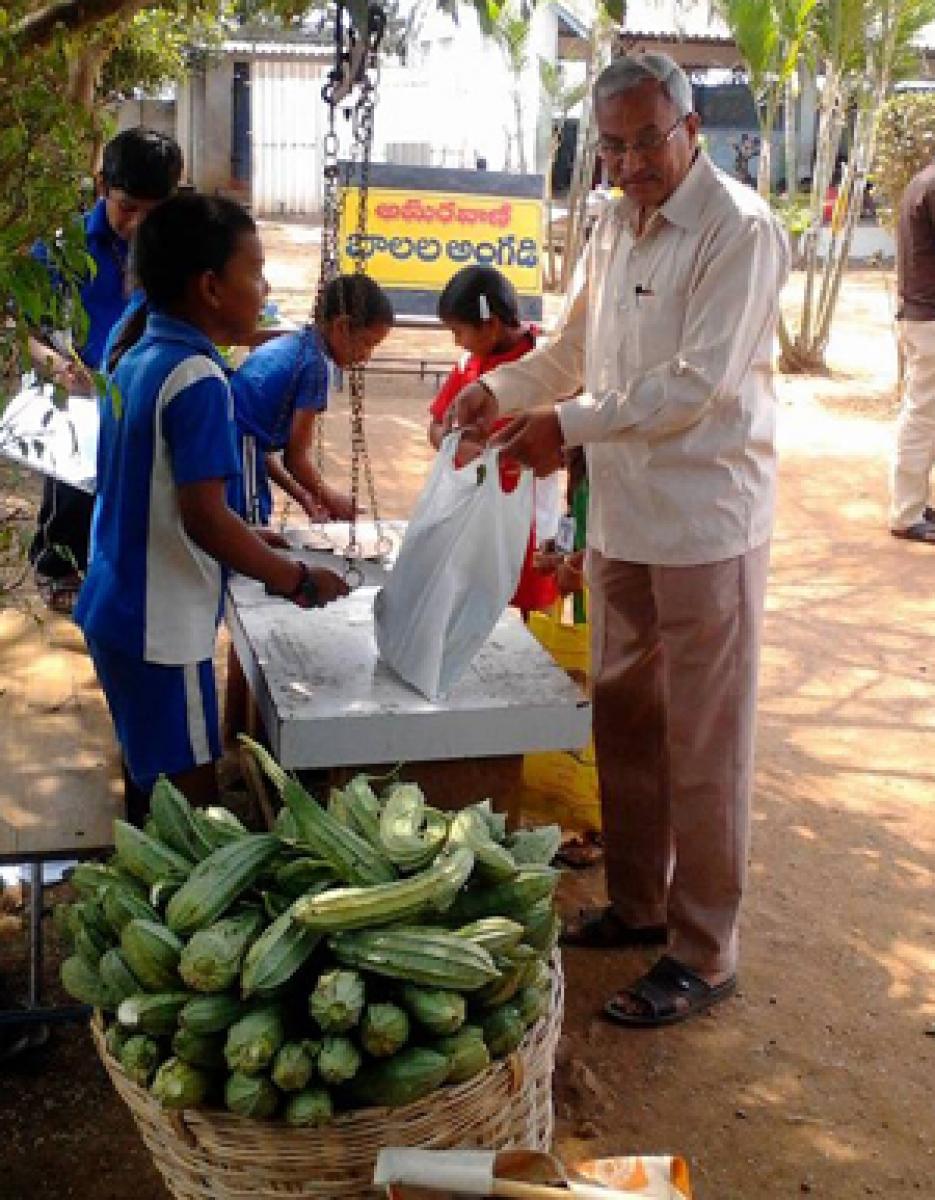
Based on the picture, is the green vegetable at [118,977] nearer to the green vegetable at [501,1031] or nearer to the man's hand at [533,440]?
the green vegetable at [501,1031]

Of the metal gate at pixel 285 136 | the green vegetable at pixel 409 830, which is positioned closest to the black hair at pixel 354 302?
the green vegetable at pixel 409 830

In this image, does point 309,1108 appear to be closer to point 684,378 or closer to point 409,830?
point 409,830

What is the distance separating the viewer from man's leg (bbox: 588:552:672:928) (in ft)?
10.9

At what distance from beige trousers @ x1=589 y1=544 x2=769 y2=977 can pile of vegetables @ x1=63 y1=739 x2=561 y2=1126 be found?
1.15 m

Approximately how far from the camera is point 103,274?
4.43m

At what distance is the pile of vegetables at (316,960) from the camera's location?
179 cm

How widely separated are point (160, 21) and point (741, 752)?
7541mm

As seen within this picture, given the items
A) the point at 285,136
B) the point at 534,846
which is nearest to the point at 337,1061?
the point at 534,846

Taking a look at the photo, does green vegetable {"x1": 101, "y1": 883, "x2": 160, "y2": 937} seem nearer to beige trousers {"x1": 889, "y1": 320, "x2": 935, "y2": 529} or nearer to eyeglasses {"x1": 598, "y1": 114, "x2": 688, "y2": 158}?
eyeglasses {"x1": 598, "y1": 114, "x2": 688, "y2": 158}

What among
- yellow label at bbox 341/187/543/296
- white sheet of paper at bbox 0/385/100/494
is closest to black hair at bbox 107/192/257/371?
white sheet of paper at bbox 0/385/100/494

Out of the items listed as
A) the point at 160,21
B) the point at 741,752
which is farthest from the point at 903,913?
the point at 160,21

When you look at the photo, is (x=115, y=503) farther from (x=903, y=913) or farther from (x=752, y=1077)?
(x=903, y=913)

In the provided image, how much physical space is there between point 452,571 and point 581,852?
1.39 m

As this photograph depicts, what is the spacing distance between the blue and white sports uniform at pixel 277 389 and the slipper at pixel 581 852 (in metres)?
1.40
